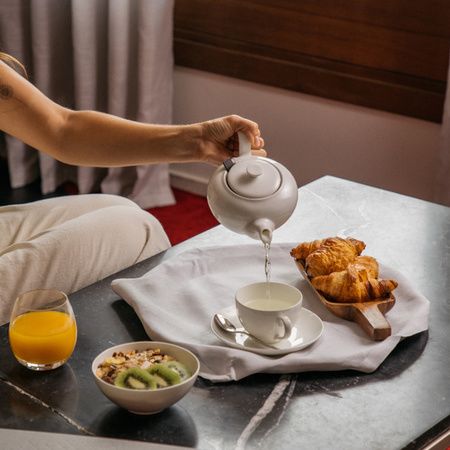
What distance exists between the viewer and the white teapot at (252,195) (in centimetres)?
142

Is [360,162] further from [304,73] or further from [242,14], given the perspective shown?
[242,14]

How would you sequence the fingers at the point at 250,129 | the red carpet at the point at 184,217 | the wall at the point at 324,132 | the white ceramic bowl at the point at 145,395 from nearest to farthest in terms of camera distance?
the white ceramic bowl at the point at 145,395
the fingers at the point at 250,129
the wall at the point at 324,132
the red carpet at the point at 184,217

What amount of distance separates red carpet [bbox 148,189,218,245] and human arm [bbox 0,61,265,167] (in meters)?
1.48

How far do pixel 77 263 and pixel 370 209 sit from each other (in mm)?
612

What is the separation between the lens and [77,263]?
5.62 ft

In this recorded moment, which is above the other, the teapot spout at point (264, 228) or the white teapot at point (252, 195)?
the white teapot at point (252, 195)

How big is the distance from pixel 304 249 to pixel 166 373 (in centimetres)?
47

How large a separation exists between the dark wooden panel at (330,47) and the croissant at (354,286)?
165cm

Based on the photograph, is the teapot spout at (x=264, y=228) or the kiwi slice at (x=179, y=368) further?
the teapot spout at (x=264, y=228)

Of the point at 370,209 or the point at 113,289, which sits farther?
the point at 370,209

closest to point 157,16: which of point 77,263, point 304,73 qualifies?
point 304,73

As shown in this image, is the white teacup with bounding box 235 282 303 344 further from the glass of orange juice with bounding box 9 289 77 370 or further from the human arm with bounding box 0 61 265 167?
the human arm with bounding box 0 61 265 167

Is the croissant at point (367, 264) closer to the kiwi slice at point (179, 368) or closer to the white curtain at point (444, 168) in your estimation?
the kiwi slice at point (179, 368)

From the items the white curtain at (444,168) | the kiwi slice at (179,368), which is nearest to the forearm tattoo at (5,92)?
the kiwi slice at (179,368)
